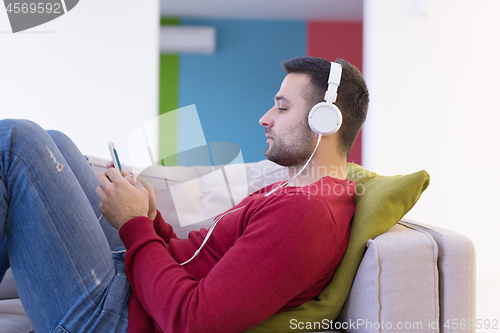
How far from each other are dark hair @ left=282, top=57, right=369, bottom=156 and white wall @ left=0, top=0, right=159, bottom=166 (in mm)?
2114

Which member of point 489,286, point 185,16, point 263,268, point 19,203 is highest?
point 185,16

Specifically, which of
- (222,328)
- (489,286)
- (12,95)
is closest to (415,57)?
(489,286)

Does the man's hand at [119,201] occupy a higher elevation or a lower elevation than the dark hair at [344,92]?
lower

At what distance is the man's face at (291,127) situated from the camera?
3.47 feet

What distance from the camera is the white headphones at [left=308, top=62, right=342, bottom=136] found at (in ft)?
3.30

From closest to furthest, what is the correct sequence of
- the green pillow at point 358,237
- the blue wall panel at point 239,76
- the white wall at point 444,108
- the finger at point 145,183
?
the green pillow at point 358,237, the finger at point 145,183, the white wall at point 444,108, the blue wall panel at point 239,76

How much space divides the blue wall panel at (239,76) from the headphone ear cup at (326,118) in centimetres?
406

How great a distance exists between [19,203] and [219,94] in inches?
174

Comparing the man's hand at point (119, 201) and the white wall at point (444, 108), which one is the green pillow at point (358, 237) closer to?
the man's hand at point (119, 201)

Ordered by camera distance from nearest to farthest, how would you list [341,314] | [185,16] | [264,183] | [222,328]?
1. [222,328]
2. [341,314]
3. [264,183]
4. [185,16]

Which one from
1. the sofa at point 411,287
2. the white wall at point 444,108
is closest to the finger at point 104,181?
the sofa at point 411,287

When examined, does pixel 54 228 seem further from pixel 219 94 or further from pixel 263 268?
pixel 219 94

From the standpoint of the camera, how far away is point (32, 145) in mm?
846

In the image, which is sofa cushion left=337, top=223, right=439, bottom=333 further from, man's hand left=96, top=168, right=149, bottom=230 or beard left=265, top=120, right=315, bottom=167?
man's hand left=96, top=168, right=149, bottom=230
